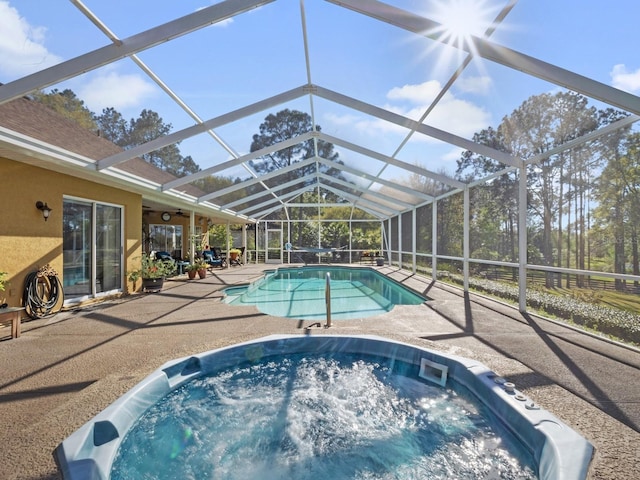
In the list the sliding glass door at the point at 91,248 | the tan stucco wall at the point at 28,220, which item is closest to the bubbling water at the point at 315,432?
the tan stucco wall at the point at 28,220

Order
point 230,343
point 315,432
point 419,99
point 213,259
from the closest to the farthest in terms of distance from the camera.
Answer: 1. point 315,432
2. point 230,343
3. point 419,99
4. point 213,259

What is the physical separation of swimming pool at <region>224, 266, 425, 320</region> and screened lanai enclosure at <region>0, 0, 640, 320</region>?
2.02 metres

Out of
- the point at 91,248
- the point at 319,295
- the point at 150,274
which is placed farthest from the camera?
the point at 319,295

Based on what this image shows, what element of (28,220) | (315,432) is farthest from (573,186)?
(28,220)

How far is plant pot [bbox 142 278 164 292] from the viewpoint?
8.08 m

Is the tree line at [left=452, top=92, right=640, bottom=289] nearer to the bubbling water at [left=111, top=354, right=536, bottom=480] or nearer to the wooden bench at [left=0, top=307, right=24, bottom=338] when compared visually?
the bubbling water at [left=111, top=354, right=536, bottom=480]

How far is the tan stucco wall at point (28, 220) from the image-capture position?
16.1 feet

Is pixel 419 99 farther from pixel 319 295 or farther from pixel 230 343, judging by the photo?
pixel 319 295

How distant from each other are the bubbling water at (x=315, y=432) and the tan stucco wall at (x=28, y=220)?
373cm

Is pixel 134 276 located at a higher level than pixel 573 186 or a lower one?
lower

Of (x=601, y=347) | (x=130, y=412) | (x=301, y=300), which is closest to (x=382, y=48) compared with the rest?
(x=601, y=347)

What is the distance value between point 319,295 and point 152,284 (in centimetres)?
410

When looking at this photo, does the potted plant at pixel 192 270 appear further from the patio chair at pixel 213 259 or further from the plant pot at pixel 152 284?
the patio chair at pixel 213 259

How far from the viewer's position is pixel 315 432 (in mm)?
2936
